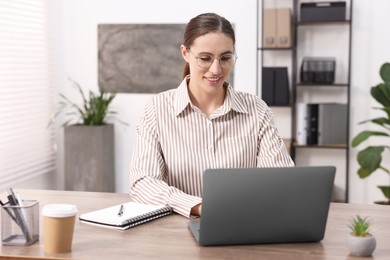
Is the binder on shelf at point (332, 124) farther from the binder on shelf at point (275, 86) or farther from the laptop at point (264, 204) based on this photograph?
the laptop at point (264, 204)

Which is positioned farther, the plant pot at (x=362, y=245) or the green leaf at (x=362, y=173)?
the green leaf at (x=362, y=173)

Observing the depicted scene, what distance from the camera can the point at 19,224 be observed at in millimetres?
1764

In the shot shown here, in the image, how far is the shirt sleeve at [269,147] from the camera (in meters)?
2.45

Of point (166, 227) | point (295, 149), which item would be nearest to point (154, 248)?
point (166, 227)

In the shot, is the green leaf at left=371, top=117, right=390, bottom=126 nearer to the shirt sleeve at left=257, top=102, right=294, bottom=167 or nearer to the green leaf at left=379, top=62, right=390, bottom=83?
the green leaf at left=379, top=62, right=390, bottom=83

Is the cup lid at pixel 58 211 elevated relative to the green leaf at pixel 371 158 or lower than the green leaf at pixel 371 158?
elevated

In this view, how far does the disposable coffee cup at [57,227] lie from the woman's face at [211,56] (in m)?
0.86

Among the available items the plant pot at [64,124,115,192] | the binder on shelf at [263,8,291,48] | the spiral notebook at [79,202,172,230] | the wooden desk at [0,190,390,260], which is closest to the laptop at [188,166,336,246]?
the wooden desk at [0,190,390,260]

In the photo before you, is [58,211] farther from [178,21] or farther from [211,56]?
[178,21]

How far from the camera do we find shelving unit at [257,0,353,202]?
4.90 meters

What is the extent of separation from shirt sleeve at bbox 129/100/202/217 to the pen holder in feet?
1.65

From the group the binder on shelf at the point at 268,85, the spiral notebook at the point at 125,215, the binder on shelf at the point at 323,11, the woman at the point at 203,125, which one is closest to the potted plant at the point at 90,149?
the binder on shelf at the point at 268,85

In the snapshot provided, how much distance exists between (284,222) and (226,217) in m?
0.17

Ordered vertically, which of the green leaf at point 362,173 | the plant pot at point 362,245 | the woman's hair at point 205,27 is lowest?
the green leaf at point 362,173
